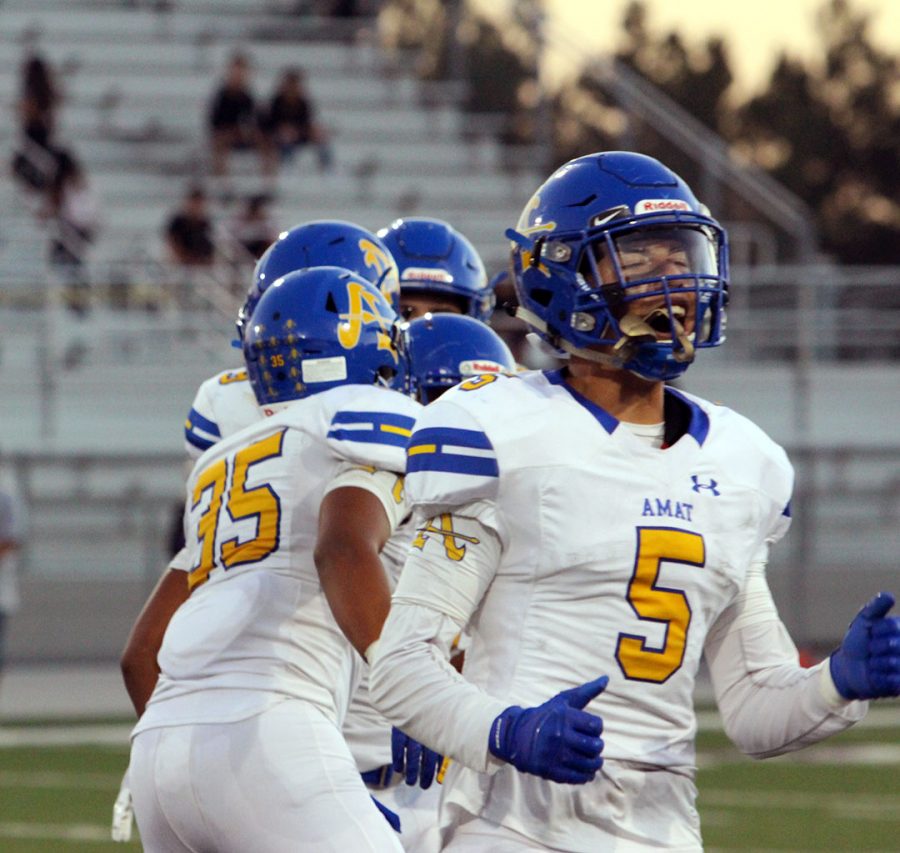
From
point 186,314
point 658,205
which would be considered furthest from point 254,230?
point 658,205

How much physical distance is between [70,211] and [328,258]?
35.3 ft

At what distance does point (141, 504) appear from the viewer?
1273 centimetres

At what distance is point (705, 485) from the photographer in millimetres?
2838

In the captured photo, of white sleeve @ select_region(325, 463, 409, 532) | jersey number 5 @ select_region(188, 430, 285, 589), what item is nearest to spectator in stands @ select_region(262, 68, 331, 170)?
jersey number 5 @ select_region(188, 430, 285, 589)

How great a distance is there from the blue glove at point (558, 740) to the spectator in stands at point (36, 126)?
13115mm

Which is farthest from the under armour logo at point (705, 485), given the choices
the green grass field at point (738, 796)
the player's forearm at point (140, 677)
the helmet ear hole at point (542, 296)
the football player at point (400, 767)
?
the green grass field at point (738, 796)

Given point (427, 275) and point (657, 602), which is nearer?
point (657, 602)

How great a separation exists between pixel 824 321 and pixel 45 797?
28.1ft

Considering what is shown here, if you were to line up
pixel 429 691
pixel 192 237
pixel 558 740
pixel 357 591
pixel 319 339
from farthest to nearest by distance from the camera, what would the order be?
pixel 192 237 < pixel 319 339 < pixel 357 591 < pixel 429 691 < pixel 558 740

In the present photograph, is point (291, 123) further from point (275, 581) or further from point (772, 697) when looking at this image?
point (772, 697)

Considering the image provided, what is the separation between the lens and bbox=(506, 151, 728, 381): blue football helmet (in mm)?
2848

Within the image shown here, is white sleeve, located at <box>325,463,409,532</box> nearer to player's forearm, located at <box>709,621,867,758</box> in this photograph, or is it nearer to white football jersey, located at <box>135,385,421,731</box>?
white football jersey, located at <box>135,385,421,731</box>

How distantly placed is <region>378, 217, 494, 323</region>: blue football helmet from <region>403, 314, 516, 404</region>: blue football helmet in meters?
0.41

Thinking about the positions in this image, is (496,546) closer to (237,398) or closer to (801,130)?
(237,398)
